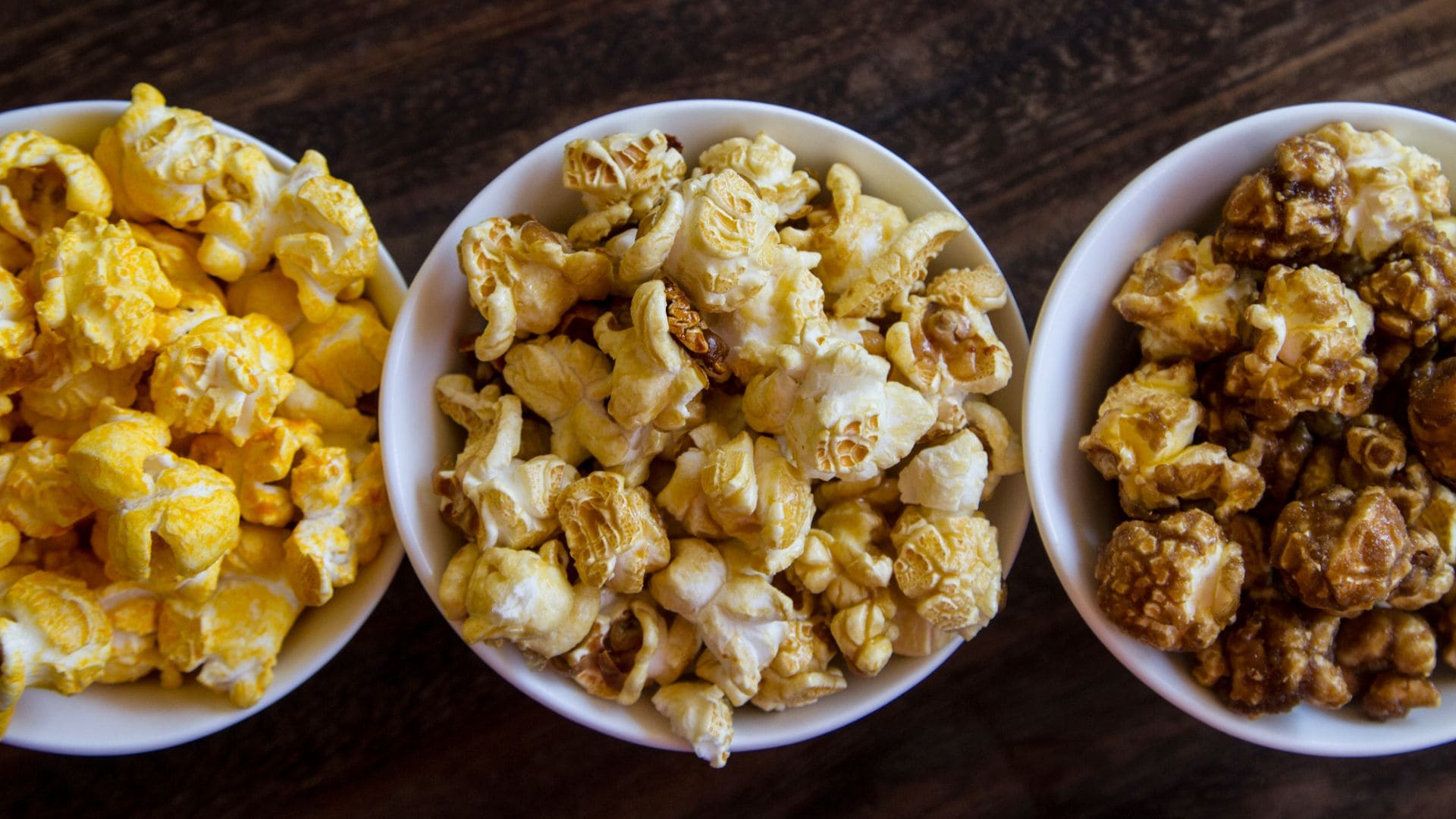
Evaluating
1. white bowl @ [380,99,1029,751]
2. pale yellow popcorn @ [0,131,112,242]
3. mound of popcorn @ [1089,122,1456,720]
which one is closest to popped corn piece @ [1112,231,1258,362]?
mound of popcorn @ [1089,122,1456,720]

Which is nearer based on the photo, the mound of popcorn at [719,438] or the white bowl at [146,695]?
the mound of popcorn at [719,438]

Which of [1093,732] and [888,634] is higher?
[888,634]

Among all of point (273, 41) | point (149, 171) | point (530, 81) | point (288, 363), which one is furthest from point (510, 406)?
point (273, 41)

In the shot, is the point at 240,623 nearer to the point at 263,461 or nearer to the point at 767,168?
the point at 263,461

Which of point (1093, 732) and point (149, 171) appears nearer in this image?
point (149, 171)

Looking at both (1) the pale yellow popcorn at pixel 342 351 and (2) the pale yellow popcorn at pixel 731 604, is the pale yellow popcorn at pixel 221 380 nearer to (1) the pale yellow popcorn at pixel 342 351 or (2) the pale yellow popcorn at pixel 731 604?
(1) the pale yellow popcorn at pixel 342 351

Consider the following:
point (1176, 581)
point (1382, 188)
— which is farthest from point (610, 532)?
point (1382, 188)

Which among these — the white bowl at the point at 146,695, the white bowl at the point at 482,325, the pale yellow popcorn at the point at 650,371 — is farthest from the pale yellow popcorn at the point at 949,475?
the white bowl at the point at 146,695

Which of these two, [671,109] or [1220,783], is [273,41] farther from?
[1220,783]
